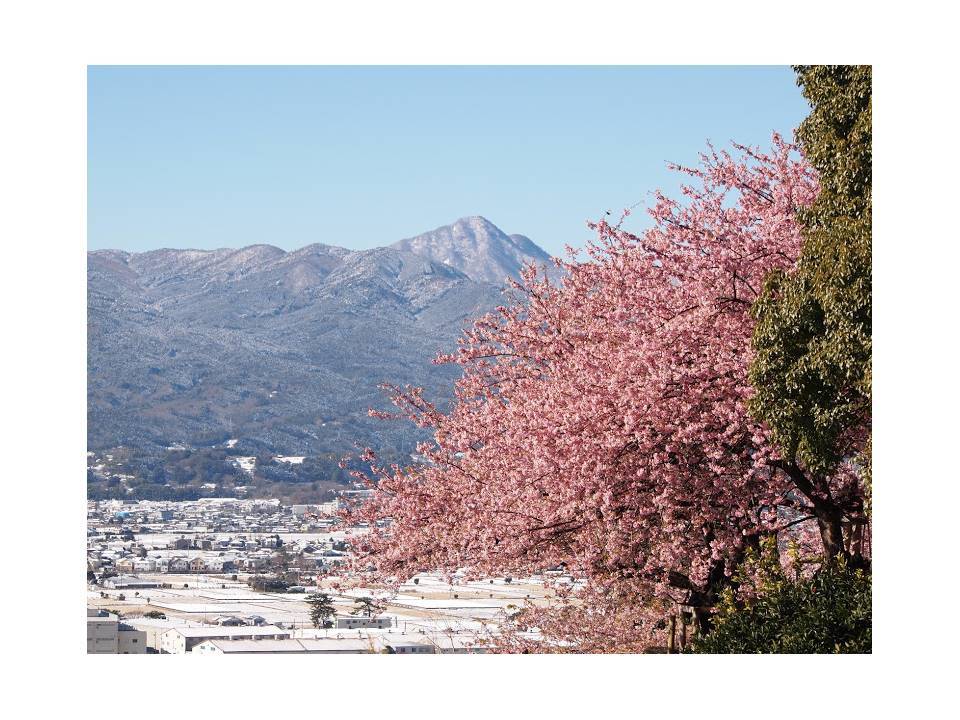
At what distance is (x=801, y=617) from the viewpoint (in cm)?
872

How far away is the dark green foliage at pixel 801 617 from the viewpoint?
28.1 feet

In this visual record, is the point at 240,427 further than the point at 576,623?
Yes

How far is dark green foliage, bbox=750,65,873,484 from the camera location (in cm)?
836

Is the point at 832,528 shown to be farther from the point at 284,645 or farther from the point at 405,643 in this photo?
the point at 284,645

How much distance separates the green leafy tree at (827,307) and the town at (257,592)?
338 centimetres

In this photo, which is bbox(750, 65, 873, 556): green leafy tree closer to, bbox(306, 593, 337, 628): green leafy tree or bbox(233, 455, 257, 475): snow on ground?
bbox(306, 593, 337, 628): green leafy tree

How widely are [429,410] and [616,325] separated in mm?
2478

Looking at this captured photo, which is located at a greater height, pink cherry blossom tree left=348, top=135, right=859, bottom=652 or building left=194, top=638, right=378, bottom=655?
pink cherry blossom tree left=348, top=135, right=859, bottom=652

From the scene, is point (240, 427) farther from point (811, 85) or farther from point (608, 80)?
point (811, 85)

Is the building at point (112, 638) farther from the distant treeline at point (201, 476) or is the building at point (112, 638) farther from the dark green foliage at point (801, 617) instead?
the distant treeline at point (201, 476)

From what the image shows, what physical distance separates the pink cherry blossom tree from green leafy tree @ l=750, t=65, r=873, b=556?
1.79 feet

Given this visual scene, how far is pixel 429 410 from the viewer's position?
12070 millimetres

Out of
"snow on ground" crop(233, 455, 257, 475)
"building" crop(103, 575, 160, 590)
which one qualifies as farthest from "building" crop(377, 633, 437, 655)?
"snow on ground" crop(233, 455, 257, 475)
